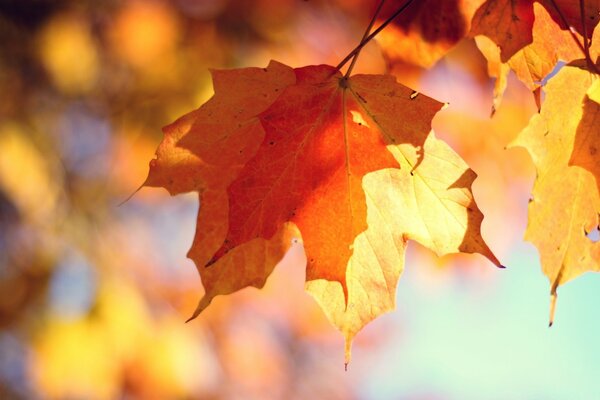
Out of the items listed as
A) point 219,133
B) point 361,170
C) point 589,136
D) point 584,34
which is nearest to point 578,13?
point 584,34

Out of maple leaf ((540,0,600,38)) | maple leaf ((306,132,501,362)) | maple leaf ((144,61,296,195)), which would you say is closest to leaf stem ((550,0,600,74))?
maple leaf ((540,0,600,38))

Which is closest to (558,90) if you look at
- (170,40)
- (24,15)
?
(170,40)

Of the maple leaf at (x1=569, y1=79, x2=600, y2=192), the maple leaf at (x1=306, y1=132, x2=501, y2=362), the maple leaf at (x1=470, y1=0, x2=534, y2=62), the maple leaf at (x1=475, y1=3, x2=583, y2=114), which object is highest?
the maple leaf at (x1=470, y1=0, x2=534, y2=62)

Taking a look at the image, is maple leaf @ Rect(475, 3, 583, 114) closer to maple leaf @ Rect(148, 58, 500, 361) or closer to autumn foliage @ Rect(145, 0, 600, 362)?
autumn foliage @ Rect(145, 0, 600, 362)

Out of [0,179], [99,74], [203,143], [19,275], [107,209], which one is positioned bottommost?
[19,275]

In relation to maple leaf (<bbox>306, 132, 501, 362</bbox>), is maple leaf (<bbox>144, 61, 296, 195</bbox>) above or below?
above

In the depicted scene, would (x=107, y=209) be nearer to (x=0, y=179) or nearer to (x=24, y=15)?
(x=0, y=179)
